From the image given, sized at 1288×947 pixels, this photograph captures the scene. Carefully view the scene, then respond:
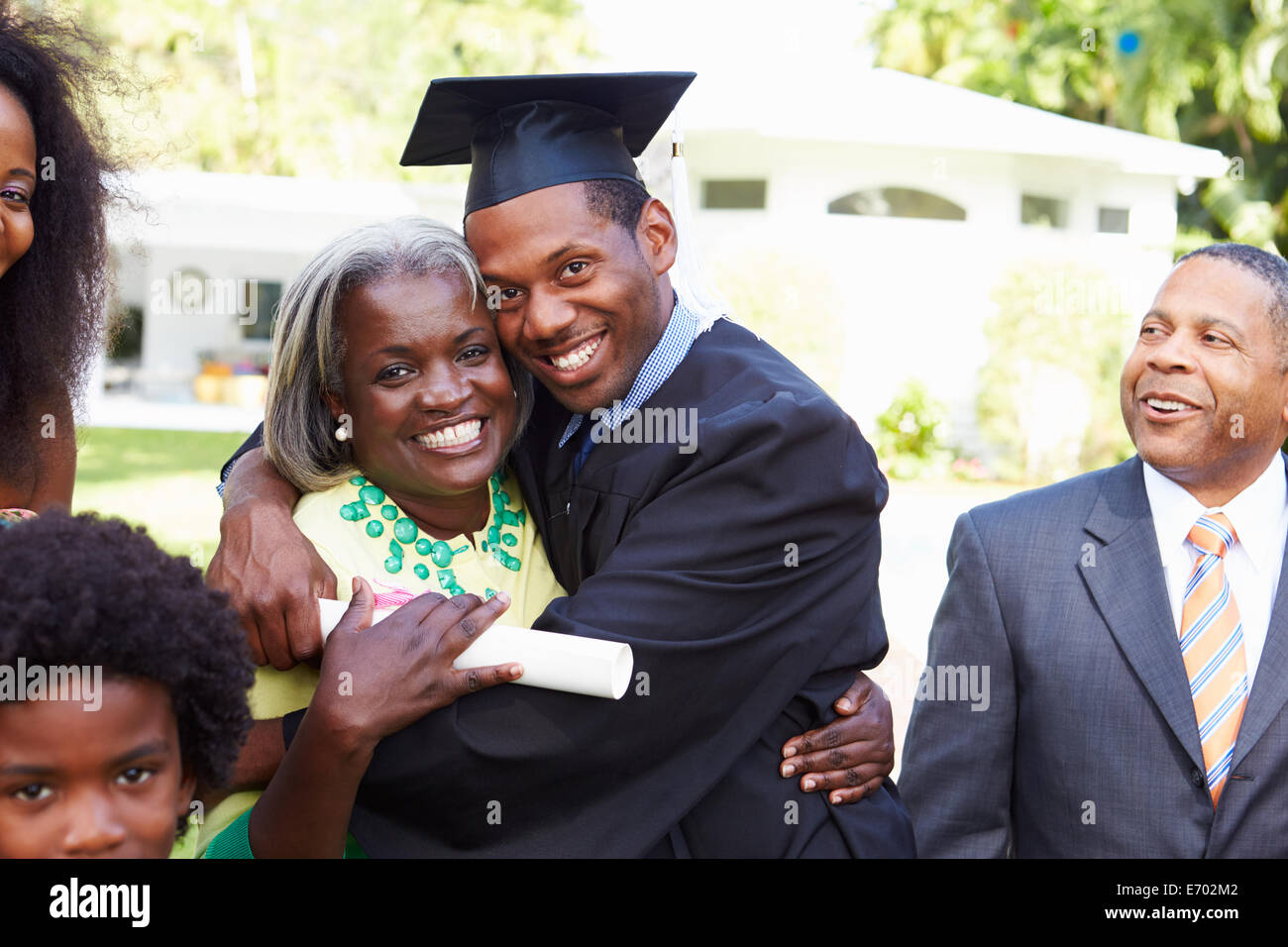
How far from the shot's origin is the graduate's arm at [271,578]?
88.6 inches

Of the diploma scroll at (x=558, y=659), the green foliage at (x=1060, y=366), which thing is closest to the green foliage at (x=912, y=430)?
the green foliage at (x=1060, y=366)

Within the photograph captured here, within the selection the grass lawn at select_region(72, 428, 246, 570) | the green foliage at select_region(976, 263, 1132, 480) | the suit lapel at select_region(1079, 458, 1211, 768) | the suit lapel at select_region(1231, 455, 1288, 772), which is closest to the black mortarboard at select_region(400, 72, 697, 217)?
the suit lapel at select_region(1079, 458, 1211, 768)

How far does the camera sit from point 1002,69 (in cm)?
2491

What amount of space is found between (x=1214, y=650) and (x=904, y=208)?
15.6 metres

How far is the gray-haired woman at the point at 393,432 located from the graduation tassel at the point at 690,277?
0.45 meters

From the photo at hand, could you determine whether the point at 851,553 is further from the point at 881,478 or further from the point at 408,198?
the point at 408,198

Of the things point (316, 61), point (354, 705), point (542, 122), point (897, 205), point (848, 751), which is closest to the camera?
point (354, 705)

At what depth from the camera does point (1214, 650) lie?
2893mm

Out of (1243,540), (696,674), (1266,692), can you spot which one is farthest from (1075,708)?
(696,674)

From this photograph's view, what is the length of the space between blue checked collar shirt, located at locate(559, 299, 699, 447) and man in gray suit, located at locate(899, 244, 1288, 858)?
36.8 inches

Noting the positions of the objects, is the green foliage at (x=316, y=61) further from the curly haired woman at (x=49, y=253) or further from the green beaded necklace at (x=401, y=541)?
the green beaded necklace at (x=401, y=541)

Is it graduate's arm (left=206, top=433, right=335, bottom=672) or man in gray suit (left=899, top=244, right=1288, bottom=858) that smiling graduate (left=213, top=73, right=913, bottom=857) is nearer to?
graduate's arm (left=206, top=433, right=335, bottom=672)

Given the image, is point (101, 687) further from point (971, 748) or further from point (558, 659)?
point (971, 748)
